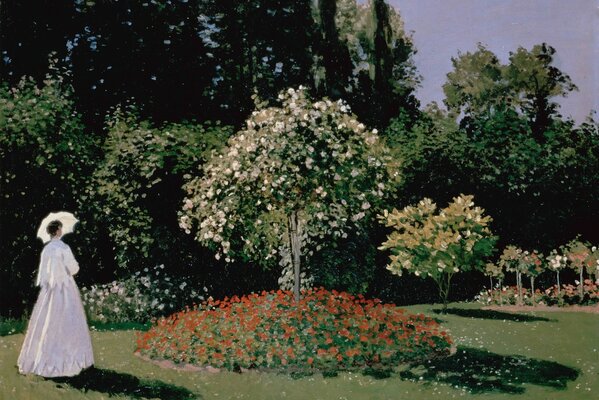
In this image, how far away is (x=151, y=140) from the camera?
45.9 ft

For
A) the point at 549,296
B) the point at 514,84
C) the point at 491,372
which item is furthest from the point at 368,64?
the point at 491,372

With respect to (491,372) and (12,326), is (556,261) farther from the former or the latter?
(12,326)

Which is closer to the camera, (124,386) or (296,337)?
(124,386)

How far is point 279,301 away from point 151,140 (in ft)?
16.1

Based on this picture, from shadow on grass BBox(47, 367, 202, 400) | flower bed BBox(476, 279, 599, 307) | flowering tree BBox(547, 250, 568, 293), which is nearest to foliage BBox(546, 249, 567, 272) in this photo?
flowering tree BBox(547, 250, 568, 293)

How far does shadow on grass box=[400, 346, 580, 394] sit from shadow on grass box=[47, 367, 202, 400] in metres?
2.99

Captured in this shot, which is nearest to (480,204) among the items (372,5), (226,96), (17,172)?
(372,5)

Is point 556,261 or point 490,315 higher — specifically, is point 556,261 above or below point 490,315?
above

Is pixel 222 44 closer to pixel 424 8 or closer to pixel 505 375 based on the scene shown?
pixel 424 8

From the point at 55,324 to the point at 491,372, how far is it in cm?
572

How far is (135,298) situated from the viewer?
13.6 metres

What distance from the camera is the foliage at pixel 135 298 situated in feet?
43.9

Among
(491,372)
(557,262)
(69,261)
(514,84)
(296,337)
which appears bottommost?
(491,372)

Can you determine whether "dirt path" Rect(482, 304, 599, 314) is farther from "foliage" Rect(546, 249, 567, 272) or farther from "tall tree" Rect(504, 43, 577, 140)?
"tall tree" Rect(504, 43, 577, 140)
